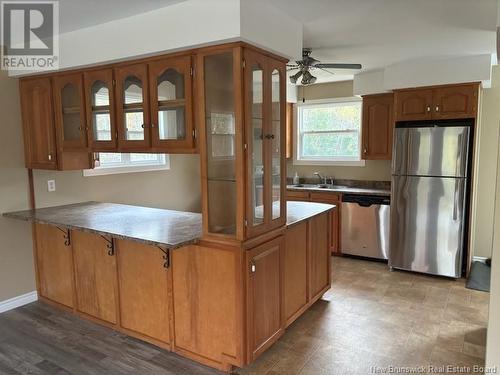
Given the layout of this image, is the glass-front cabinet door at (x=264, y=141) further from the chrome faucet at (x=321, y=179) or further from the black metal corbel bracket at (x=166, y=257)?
the chrome faucet at (x=321, y=179)

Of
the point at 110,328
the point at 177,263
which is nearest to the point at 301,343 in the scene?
the point at 177,263

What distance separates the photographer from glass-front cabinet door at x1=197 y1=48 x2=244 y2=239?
2338 mm

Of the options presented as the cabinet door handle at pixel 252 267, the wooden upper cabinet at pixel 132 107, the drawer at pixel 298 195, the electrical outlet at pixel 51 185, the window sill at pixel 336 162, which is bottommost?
the cabinet door handle at pixel 252 267

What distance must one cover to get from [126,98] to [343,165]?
145 inches

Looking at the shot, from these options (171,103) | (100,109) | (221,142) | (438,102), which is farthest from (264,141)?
(438,102)

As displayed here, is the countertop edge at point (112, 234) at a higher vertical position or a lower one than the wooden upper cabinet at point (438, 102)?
lower

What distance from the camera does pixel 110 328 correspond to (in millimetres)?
3113

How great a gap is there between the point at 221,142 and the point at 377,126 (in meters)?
3.15

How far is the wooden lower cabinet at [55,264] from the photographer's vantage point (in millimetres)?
3348

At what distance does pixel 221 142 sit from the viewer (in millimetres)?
2480

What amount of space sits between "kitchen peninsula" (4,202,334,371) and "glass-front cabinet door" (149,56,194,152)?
26.0 inches

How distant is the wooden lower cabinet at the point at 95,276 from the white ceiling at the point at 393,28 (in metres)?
2.30

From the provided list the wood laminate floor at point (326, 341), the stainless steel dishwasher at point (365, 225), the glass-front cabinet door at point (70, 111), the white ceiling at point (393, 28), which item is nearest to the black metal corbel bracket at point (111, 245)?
the wood laminate floor at point (326, 341)

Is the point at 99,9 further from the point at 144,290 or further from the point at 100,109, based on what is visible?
the point at 144,290
